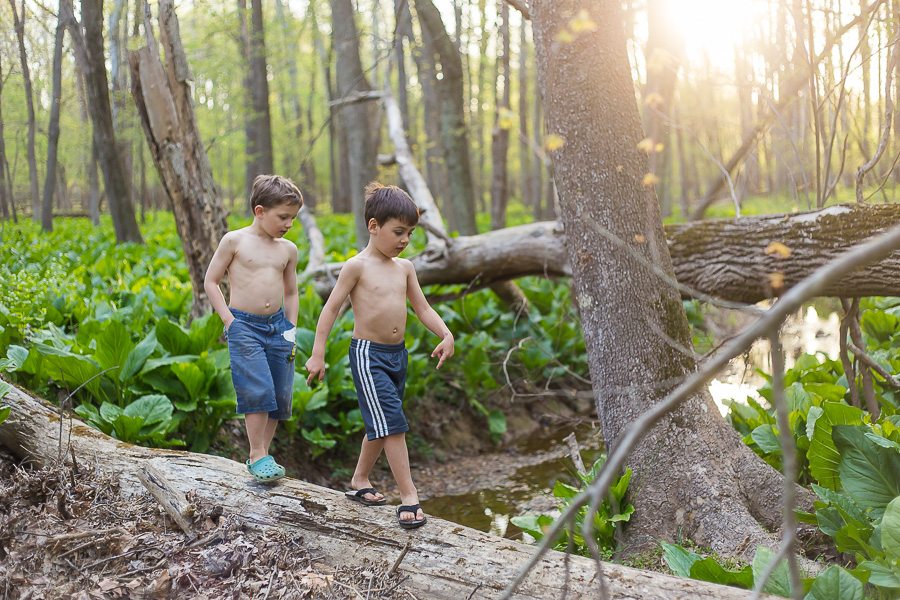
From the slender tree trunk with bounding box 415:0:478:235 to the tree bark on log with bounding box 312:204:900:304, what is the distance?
3.53 meters

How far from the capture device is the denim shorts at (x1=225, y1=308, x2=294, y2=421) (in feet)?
9.94

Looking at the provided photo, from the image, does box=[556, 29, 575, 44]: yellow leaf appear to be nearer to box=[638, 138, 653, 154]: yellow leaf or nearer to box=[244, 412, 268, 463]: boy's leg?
box=[638, 138, 653, 154]: yellow leaf

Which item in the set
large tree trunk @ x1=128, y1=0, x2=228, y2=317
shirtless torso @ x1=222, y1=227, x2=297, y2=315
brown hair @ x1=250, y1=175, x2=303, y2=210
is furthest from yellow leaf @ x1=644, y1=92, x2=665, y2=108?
large tree trunk @ x1=128, y1=0, x2=228, y2=317

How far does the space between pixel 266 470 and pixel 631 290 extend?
1976 mm

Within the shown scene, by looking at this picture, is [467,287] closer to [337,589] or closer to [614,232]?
[614,232]

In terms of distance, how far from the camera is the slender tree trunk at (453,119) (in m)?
8.65

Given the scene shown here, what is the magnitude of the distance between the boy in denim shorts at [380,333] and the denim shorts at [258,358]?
13.9 inches

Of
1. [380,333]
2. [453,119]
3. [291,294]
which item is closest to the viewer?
[380,333]

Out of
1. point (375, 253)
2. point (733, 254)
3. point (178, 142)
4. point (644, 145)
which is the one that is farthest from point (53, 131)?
point (733, 254)

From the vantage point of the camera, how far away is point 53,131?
26.6 ft

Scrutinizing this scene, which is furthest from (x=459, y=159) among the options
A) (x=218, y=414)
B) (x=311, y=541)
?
(x=311, y=541)

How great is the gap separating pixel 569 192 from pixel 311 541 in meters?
2.07

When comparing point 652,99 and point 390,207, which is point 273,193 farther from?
point 652,99

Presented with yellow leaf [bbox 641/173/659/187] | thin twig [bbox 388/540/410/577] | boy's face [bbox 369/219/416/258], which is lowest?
thin twig [bbox 388/540/410/577]
